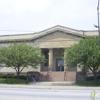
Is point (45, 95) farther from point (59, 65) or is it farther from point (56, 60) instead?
point (56, 60)

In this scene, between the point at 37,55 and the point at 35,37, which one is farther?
the point at 35,37

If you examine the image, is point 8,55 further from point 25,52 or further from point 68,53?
point 68,53

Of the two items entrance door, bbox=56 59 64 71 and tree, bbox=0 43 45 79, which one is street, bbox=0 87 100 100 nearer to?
tree, bbox=0 43 45 79

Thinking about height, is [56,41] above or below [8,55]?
above

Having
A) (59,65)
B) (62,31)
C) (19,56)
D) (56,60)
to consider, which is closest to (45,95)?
(19,56)

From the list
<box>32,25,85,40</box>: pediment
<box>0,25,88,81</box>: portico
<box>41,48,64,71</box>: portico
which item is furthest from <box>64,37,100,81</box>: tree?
<box>41,48,64,71</box>: portico

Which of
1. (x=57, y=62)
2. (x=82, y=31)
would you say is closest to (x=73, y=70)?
(x=57, y=62)

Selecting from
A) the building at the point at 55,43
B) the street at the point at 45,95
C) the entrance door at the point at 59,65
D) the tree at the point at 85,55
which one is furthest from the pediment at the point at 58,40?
the street at the point at 45,95

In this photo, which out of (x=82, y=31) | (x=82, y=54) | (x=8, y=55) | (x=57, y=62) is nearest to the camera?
(x=82, y=54)

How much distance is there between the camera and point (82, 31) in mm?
44531

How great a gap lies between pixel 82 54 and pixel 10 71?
21.6 m

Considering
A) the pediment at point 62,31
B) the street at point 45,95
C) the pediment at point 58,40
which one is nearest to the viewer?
the street at point 45,95

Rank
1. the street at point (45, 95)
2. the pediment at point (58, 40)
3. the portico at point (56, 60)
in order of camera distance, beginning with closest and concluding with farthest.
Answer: the street at point (45, 95), the pediment at point (58, 40), the portico at point (56, 60)

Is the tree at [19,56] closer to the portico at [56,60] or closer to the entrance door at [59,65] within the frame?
the portico at [56,60]
